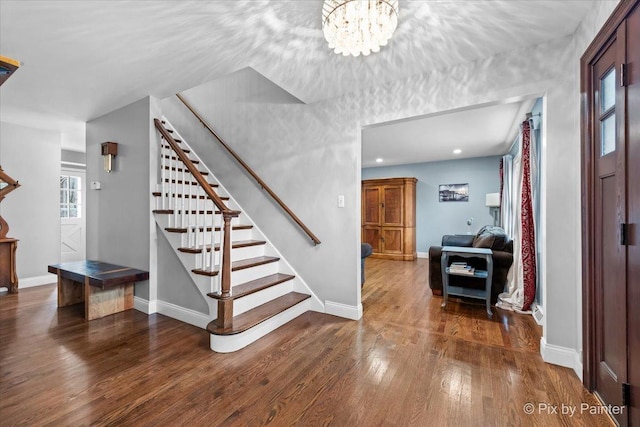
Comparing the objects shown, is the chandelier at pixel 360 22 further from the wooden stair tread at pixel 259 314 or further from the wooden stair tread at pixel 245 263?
the wooden stair tread at pixel 259 314

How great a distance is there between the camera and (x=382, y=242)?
6.79 meters

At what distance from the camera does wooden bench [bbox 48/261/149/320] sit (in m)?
2.79

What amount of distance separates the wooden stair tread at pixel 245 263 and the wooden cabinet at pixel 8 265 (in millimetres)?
3091

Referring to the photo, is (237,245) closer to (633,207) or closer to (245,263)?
(245,263)

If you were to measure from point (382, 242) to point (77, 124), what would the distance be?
19.9ft

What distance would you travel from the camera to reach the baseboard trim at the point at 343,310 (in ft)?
9.40

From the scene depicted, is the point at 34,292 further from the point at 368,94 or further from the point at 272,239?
Result: the point at 368,94

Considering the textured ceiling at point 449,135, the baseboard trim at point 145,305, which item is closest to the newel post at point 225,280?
the baseboard trim at point 145,305

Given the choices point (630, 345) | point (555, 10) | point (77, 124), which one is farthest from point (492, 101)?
point (77, 124)

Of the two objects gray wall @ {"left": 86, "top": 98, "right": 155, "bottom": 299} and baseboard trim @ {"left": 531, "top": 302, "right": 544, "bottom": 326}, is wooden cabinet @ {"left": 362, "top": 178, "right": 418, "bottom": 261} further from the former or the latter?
gray wall @ {"left": 86, "top": 98, "right": 155, "bottom": 299}

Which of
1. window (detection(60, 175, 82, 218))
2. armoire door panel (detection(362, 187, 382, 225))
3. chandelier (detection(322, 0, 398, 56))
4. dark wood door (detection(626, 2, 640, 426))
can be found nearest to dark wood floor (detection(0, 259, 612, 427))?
dark wood door (detection(626, 2, 640, 426))

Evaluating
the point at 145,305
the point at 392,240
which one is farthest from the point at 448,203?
the point at 145,305

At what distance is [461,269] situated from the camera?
124 inches

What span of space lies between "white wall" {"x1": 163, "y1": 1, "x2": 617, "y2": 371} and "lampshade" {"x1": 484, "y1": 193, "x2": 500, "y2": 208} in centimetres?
398
